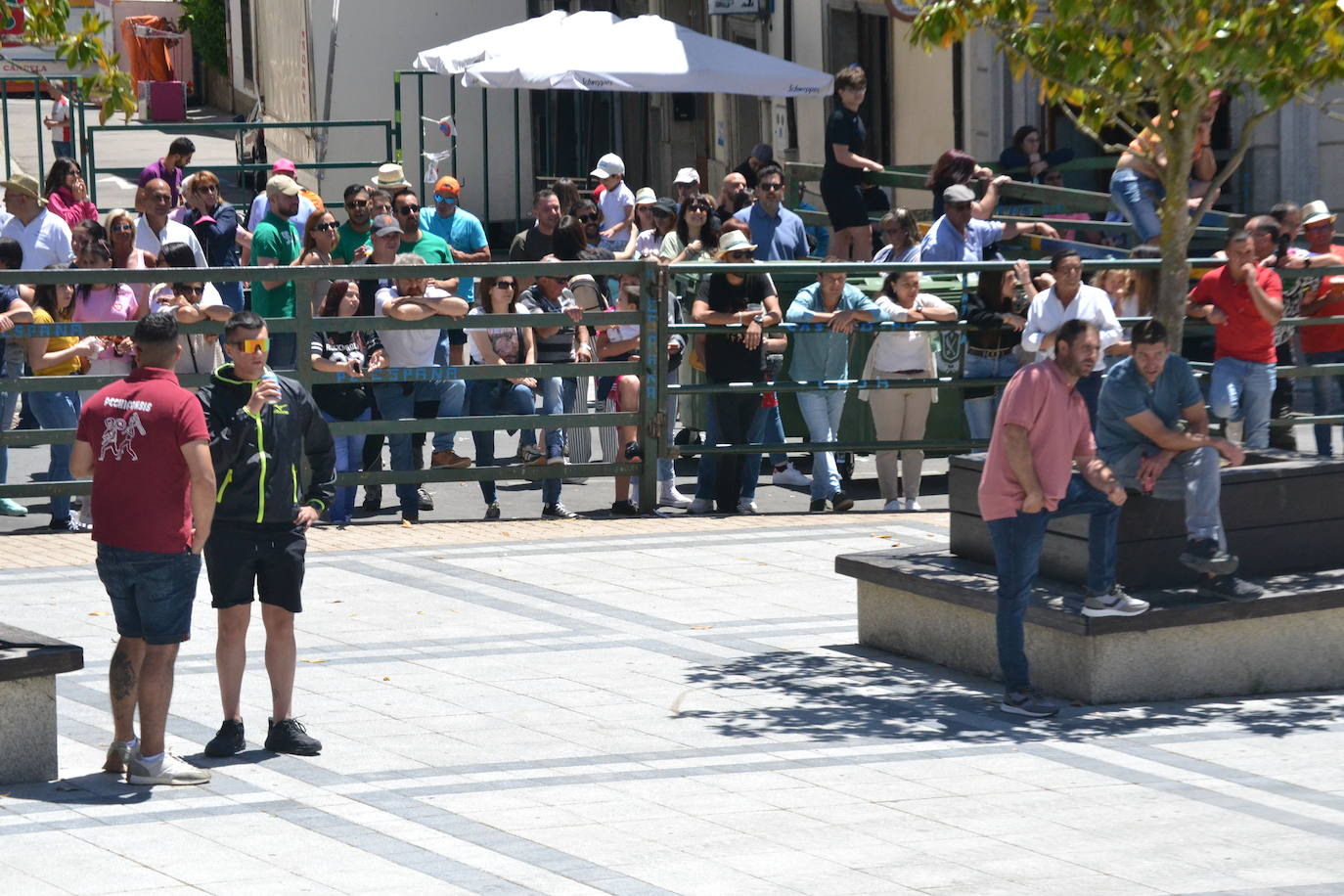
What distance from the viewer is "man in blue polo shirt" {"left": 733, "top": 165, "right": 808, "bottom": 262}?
15.8 meters

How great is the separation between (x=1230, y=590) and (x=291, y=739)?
410 centimetres

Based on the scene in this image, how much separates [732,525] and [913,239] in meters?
2.68

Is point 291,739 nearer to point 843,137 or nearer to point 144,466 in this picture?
point 144,466

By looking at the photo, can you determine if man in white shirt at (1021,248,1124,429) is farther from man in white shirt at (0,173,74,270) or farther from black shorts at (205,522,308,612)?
man in white shirt at (0,173,74,270)

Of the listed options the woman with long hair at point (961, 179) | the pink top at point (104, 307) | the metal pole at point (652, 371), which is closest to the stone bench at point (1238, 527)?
the metal pole at point (652, 371)

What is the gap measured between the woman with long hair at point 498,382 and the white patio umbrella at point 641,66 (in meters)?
7.17

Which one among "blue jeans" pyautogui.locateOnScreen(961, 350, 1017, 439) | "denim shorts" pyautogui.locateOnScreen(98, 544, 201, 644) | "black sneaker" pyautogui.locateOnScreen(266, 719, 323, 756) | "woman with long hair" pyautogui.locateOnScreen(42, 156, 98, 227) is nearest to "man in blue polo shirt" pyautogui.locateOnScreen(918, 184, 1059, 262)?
"blue jeans" pyautogui.locateOnScreen(961, 350, 1017, 439)

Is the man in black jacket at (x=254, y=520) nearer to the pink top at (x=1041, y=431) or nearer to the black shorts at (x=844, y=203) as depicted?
the pink top at (x=1041, y=431)

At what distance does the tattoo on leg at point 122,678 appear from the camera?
25.8ft

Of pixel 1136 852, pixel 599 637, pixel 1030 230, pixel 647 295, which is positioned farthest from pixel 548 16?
pixel 1136 852

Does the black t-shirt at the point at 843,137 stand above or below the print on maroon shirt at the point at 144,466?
above

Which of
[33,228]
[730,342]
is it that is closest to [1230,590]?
[730,342]

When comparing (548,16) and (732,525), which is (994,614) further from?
(548,16)

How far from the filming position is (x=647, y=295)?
13422 millimetres
